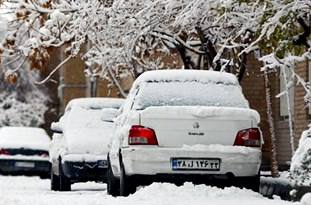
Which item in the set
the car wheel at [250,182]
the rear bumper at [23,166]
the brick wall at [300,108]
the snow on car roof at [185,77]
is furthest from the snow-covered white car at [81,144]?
the rear bumper at [23,166]

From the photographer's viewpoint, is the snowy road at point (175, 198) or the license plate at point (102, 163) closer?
the snowy road at point (175, 198)

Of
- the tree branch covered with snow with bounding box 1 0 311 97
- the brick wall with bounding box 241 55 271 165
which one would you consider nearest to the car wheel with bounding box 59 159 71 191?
the tree branch covered with snow with bounding box 1 0 311 97

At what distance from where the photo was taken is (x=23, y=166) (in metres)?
22.2

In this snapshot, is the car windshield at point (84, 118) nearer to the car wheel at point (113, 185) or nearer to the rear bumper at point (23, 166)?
the car wheel at point (113, 185)

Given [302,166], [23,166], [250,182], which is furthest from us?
[23,166]

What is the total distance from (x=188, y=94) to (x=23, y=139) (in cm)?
1255

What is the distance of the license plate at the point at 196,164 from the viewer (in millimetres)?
10719

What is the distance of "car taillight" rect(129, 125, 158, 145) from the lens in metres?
10.7

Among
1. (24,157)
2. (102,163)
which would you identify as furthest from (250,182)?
(24,157)

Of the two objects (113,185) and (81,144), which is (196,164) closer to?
(113,185)

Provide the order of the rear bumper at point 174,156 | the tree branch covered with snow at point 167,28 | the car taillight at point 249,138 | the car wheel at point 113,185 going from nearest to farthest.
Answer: the tree branch covered with snow at point 167,28
the rear bumper at point 174,156
the car taillight at point 249,138
the car wheel at point 113,185

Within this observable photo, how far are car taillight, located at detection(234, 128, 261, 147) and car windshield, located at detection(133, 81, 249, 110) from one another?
0.52 m

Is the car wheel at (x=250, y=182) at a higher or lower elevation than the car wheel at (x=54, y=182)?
higher

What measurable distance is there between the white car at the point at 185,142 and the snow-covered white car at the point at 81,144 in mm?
2530
